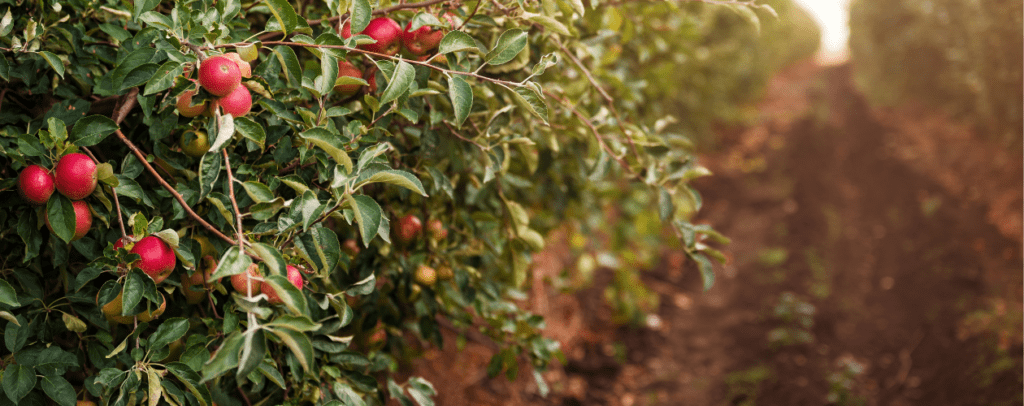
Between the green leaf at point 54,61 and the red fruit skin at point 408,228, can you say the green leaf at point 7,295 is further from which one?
the red fruit skin at point 408,228

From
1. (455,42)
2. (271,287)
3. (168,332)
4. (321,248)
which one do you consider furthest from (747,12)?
(168,332)

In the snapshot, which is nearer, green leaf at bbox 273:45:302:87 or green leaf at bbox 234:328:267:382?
green leaf at bbox 234:328:267:382

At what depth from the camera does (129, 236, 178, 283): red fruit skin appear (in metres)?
0.98

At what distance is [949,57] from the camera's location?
6.08 metres

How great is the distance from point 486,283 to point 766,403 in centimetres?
217

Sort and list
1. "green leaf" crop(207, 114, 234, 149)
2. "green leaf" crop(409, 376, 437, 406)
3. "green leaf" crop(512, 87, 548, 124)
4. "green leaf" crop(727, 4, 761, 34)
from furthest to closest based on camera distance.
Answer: "green leaf" crop(727, 4, 761, 34) → "green leaf" crop(409, 376, 437, 406) → "green leaf" crop(512, 87, 548, 124) → "green leaf" crop(207, 114, 234, 149)

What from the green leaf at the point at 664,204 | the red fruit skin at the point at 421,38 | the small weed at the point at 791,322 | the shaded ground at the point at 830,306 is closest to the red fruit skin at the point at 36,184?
the red fruit skin at the point at 421,38

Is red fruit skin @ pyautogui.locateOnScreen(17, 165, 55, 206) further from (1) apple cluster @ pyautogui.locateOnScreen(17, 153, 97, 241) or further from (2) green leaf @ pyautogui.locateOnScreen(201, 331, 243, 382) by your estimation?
(2) green leaf @ pyautogui.locateOnScreen(201, 331, 243, 382)

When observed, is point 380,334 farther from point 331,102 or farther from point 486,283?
point 331,102

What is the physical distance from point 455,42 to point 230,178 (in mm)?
500

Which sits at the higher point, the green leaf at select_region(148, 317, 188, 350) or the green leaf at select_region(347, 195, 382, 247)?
the green leaf at select_region(347, 195, 382, 247)

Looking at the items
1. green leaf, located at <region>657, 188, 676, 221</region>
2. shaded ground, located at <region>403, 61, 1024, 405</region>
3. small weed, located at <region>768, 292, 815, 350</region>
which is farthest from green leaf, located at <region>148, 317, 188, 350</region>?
small weed, located at <region>768, 292, 815, 350</region>

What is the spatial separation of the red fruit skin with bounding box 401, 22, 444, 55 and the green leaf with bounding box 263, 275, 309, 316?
24.3 inches

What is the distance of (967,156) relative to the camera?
5.34 meters
